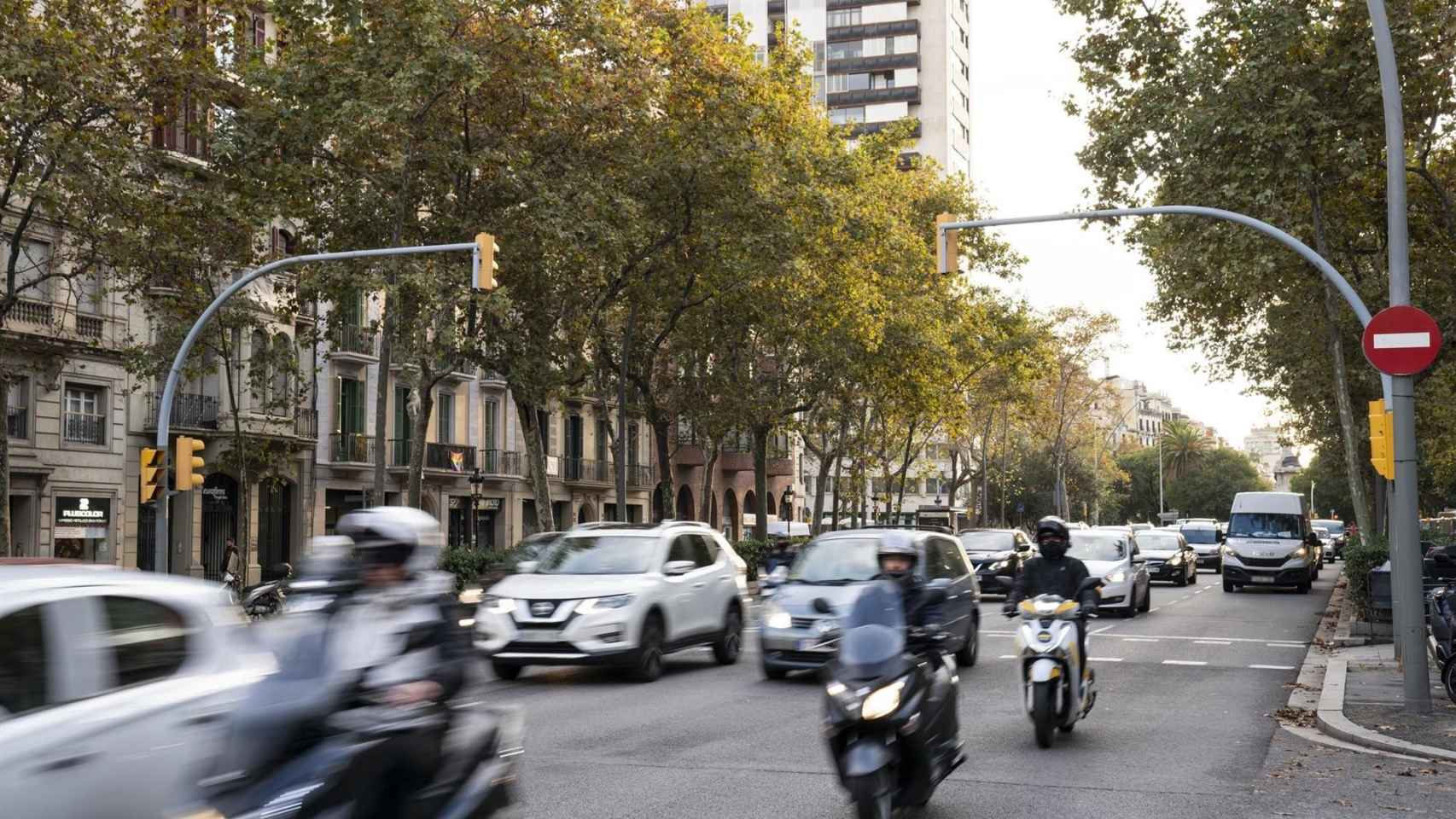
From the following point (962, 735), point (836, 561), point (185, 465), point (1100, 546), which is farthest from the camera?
point (1100, 546)

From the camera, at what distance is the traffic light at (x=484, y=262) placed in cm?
2055

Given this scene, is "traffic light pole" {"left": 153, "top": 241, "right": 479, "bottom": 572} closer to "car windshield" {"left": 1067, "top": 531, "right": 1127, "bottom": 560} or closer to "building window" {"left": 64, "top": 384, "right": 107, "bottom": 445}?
"building window" {"left": 64, "top": 384, "right": 107, "bottom": 445}

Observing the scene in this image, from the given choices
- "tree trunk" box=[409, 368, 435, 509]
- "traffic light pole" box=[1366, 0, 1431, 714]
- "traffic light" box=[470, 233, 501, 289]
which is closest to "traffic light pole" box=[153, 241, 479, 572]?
"traffic light" box=[470, 233, 501, 289]

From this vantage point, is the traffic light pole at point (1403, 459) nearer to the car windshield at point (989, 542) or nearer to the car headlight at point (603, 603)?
the car headlight at point (603, 603)

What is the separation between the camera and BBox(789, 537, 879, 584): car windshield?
50.4 ft

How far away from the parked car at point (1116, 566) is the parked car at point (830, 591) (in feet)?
30.5

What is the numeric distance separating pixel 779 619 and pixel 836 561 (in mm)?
1008

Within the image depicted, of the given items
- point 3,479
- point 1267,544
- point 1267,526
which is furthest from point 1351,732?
point 1267,526

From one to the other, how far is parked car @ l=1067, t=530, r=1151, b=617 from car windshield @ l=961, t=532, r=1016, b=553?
117 inches

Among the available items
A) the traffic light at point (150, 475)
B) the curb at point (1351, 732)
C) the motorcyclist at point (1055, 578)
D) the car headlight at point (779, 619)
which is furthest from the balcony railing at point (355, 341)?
the motorcyclist at point (1055, 578)

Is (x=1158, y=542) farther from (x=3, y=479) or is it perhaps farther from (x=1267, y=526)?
(x=3, y=479)

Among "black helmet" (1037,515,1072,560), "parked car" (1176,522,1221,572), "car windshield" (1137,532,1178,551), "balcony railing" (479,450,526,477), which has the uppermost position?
"balcony railing" (479,450,526,477)

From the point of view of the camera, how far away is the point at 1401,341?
12516 millimetres

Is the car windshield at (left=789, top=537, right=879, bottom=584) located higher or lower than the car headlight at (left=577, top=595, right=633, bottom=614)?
higher
